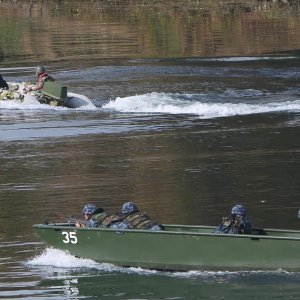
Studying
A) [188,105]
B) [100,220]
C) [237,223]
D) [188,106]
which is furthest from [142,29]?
[237,223]

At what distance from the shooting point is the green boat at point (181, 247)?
21578 millimetres

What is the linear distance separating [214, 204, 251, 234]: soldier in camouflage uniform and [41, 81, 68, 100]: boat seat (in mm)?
25301

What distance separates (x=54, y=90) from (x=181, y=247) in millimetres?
25915

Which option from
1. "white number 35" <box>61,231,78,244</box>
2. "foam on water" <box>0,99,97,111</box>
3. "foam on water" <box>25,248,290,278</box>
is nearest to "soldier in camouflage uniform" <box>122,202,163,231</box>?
"foam on water" <box>25,248,290,278</box>

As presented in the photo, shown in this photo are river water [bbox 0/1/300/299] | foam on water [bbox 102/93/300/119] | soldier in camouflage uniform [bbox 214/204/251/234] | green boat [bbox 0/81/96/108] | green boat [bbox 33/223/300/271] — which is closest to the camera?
green boat [bbox 33/223/300/271]

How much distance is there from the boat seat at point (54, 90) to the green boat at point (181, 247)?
77.9 ft

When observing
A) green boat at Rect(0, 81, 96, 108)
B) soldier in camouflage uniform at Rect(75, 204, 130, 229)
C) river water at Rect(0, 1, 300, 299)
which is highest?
soldier in camouflage uniform at Rect(75, 204, 130, 229)

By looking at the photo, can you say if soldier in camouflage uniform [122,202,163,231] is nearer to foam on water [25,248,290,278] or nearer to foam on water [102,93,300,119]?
foam on water [25,248,290,278]

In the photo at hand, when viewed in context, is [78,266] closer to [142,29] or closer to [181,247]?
[181,247]

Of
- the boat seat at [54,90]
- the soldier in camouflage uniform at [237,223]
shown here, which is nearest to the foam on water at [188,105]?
the boat seat at [54,90]

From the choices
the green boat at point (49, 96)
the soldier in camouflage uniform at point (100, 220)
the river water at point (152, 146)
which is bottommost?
the river water at point (152, 146)

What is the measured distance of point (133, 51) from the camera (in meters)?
67.8

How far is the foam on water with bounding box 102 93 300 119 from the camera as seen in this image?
45.5 m

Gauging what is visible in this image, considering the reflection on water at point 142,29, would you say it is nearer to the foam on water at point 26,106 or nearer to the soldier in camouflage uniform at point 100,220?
the foam on water at point 26,106
